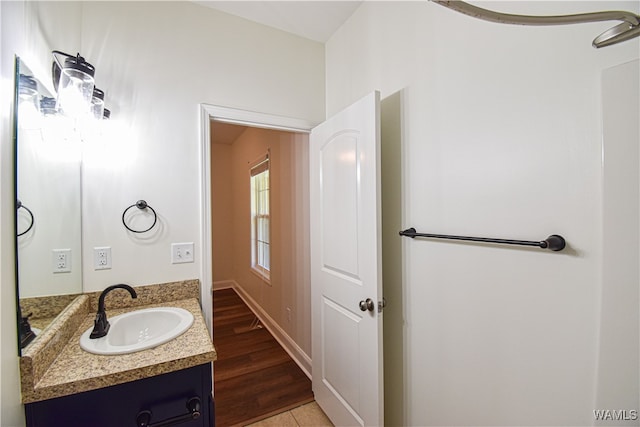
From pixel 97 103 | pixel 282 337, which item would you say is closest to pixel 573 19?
pixel 97 103

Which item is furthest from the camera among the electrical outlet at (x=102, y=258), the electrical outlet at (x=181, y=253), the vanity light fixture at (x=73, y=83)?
the electrical outlet at (x=181, y=253)

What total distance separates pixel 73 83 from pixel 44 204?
536 millimetres

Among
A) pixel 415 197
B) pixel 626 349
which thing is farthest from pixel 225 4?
pixel 626 349

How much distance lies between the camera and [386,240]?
162 centimetres

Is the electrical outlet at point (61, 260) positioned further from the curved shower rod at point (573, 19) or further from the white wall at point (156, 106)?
the curved shower rod at point (573, 19)

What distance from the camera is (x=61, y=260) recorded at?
1249mm

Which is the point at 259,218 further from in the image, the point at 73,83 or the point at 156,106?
the point at 73,83

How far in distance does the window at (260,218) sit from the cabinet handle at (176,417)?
2364 mm

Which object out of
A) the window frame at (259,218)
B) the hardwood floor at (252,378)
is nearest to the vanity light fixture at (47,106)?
the hardwood floor at (252,378)

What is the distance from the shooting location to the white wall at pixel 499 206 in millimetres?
852

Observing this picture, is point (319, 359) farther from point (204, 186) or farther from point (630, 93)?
point (630, 93)

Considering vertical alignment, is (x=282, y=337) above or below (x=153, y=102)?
below

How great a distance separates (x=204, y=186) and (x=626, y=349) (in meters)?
1.93

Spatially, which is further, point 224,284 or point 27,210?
point 224,284
